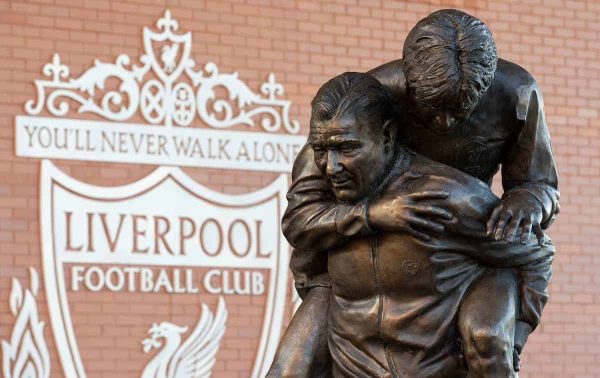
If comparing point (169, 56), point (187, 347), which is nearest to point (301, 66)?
point (169, 56)

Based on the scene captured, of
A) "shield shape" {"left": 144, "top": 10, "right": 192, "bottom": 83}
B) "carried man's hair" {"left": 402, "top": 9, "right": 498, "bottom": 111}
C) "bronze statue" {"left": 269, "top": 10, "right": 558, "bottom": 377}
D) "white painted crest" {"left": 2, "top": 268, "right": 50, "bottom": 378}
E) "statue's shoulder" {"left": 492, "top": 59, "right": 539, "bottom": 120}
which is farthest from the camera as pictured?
"shield shape" {"left": 144, "top": 10, "right": 192, "bottom": 83}

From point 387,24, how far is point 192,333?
2259mm

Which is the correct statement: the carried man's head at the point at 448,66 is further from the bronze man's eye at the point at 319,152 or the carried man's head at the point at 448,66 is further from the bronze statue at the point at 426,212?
the bronze man's eye at the point at 319,152

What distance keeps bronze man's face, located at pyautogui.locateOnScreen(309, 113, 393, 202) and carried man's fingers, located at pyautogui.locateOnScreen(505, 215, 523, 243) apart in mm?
354

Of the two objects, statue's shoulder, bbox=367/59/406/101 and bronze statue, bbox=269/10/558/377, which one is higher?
statue's shoulder, bbox=367/59/406/101

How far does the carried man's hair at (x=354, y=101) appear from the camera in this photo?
11.9ft

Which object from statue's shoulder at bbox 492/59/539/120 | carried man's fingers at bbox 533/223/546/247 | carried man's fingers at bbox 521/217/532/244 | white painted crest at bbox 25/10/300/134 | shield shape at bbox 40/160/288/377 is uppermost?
statue's shoulder at bbox 492/59/539/120

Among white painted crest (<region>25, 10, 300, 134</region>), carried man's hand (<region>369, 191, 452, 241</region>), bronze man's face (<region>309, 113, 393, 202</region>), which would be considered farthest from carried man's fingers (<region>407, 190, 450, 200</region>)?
white painted crest (<region>25, 10, 300, 134</region>)

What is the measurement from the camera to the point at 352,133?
11.9 ft

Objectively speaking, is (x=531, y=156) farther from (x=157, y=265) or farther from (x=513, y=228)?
(x=157, y=265)

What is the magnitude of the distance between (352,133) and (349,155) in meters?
0.06

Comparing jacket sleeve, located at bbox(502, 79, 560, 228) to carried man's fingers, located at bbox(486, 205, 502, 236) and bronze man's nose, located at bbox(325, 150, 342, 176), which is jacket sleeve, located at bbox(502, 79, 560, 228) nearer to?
carried man's fingers, located at bbox(486, 205, 502, 236)

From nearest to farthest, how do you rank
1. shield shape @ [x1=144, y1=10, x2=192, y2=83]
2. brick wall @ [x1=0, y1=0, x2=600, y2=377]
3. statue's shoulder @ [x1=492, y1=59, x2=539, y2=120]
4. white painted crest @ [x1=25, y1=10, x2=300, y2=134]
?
statue's shoulder @ [x1=492, y1=59, x2=539, y2=120]
brick wall @ [x1=0, y1=0, x2=600, y2=377]
white painted crest @ [x1=25, y1=10, x2=300, y2=134]
shield shape @ [x1=144, y1=10, x2=192, y2=83]

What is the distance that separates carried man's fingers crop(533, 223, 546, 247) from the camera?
12.1 feet
